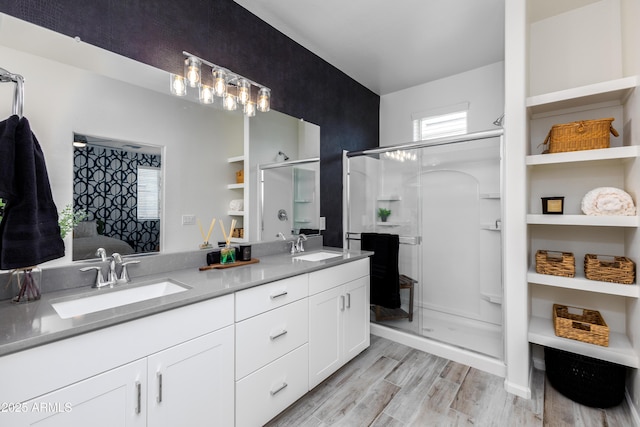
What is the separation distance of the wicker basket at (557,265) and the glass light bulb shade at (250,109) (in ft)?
7.54

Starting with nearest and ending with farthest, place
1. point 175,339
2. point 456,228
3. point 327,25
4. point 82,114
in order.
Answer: point 175,339, point 82,114, point 327,25, point 456,228

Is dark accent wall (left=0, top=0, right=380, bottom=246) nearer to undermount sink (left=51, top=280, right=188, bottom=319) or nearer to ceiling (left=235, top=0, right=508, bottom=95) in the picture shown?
ceiling (left=235, top=0, right=508, bottom=95)

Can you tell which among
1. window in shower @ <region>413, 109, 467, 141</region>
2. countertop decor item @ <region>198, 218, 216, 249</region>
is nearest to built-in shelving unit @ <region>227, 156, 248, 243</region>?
countertop decor item @ <region>198, 218, 216, 249</region>

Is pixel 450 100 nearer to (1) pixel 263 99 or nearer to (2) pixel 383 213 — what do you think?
(2) pixel 383 213

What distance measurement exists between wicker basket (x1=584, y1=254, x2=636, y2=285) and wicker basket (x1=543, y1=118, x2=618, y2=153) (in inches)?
28.6

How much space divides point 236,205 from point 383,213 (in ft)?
5.08

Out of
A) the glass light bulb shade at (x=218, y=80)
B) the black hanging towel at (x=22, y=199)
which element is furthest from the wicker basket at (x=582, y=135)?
the black hanging towel at (x=22, y=199)

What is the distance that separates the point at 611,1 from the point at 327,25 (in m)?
2.04

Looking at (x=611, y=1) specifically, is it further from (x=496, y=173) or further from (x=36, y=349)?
(x=36, y=349)

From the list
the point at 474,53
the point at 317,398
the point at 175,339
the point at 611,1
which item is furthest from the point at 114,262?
the point at 611,1

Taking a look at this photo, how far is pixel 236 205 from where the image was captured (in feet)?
6.85

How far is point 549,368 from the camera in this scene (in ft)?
6.73

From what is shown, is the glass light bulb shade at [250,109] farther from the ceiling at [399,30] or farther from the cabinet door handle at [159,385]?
the cabinet door handle at [159,385]

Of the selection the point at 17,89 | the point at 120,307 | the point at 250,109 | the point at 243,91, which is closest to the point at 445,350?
the point at 120,307
